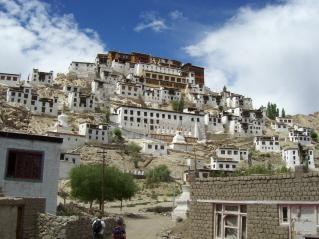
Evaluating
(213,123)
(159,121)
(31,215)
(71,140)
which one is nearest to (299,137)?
(213,123)

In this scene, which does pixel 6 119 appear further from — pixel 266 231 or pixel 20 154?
pixel 266 231

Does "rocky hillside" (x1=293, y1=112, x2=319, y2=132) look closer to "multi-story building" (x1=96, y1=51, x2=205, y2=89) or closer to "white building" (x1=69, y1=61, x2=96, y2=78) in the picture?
"multi-story building" (x1=96, y1=51, x2=205, y2=89)

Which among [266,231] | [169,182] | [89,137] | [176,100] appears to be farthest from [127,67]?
[266,231]

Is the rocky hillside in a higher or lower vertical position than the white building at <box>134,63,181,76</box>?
lower

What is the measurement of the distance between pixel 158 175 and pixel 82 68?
60530mm

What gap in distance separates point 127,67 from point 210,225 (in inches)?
4575

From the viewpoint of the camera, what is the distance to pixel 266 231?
16.6 meters

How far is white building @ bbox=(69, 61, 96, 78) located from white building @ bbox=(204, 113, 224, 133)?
1341 inches

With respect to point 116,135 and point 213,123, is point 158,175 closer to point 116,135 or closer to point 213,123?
point 116,135

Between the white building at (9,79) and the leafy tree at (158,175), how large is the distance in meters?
47.5

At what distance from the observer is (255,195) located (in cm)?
1725

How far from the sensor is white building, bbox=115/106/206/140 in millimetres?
100938

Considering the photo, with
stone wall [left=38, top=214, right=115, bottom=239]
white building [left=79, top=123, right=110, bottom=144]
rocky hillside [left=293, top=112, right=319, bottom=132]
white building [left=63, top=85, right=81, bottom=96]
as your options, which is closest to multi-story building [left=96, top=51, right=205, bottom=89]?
white building [left=63, top=85, right=81, bottom=96]

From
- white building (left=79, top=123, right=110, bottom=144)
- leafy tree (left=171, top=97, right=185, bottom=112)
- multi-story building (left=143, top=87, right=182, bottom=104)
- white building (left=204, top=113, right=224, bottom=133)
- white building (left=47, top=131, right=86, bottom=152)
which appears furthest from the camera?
multi-story building (left=143, top=87, right=182, bottom=104)
